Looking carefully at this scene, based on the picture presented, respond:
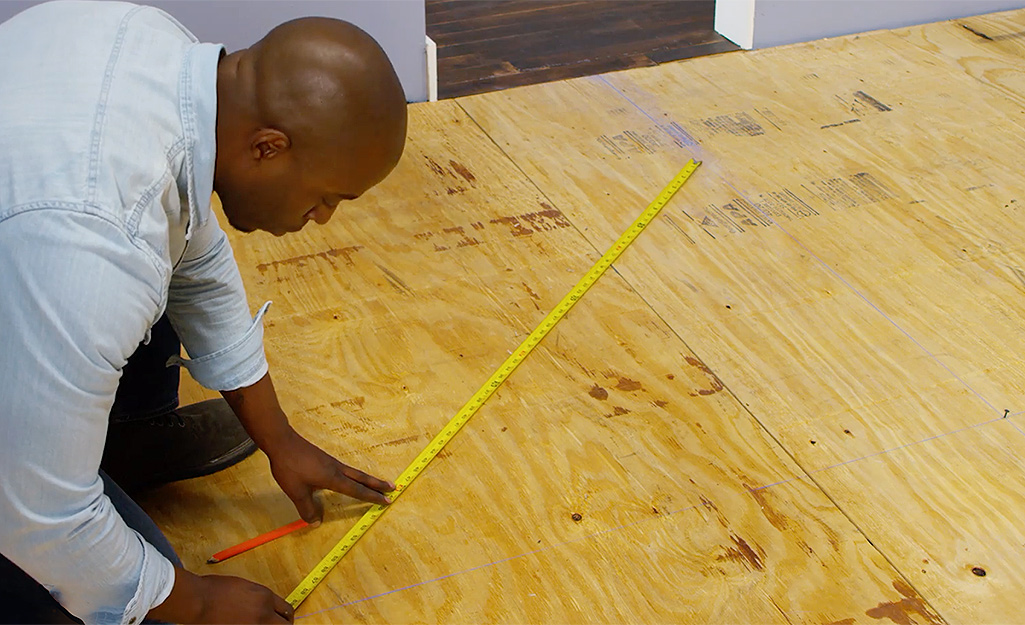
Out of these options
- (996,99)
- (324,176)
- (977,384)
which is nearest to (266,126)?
(324,176)

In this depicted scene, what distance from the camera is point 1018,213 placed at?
292 cm

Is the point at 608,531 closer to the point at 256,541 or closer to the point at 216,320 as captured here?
the point at 256,541

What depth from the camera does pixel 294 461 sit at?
73.1 inches

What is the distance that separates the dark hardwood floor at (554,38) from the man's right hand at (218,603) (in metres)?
2.32

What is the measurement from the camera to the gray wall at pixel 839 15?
12.8ft

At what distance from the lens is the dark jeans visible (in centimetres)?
155

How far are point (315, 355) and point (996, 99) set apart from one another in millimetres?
2456

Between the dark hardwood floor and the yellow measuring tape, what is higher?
the dark hardwood floor

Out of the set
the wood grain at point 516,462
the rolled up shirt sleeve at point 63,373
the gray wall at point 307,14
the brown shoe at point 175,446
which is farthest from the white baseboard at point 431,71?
the rolled up shirt sleeve at point 63,373

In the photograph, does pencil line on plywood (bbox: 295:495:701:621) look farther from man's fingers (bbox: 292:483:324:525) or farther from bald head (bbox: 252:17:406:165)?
bald head (bbox: 252:17:406:165)

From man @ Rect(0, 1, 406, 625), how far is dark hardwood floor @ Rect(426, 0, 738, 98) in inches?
93.3

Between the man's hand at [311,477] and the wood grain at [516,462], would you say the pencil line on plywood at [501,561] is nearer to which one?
the wood grain at [516,462]

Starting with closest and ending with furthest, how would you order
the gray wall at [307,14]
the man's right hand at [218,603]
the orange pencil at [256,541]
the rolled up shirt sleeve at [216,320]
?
the man's right hand at [218,603], the rolled up shirt sleeve at [216,320], the orange pencil at [256,541], the gray wall at [307,14]

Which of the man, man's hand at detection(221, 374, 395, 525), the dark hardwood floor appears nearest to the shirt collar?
the man
